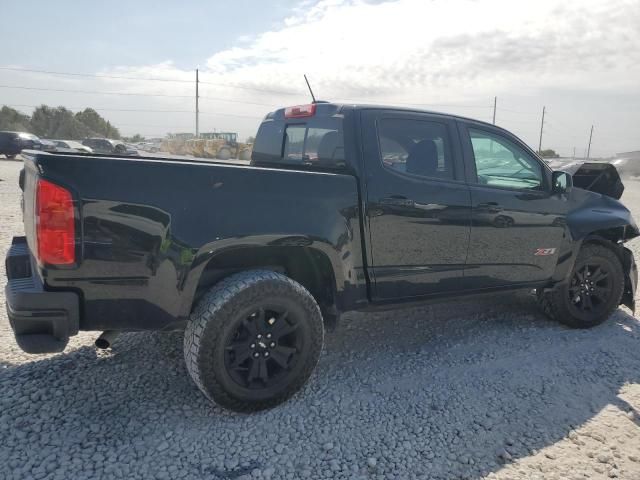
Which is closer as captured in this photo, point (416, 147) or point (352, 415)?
point (352, 415)

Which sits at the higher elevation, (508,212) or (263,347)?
(508,212)

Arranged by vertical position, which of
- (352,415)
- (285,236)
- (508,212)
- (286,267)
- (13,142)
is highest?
(13,142)

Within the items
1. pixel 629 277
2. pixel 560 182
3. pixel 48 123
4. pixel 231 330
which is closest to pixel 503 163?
pixel 560 182

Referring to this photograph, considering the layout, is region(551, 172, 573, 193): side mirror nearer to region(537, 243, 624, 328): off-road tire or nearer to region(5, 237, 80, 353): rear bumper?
region(537, 243, 624, 328): off-road tire

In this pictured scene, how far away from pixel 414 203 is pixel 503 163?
1145 millimetres

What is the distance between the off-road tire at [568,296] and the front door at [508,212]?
0.32 meters

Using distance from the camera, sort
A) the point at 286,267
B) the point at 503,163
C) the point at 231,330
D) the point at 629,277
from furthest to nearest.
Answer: the point at 629,277 → the point at 503,163 → the point at 286,267 → the point at 231,330

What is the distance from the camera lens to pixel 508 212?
12.7ft

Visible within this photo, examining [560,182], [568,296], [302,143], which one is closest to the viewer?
[302,143]

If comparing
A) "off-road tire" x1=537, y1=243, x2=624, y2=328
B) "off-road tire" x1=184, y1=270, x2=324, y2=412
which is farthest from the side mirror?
"off-road tire" x1=184, y1=270, x2=324, y2=412

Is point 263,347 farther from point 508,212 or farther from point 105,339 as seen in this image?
Result: point 508,212

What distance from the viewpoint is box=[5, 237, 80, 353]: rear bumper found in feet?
7.90

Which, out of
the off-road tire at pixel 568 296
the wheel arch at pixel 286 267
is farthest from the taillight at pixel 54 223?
the off-road tire at pixel 568 296

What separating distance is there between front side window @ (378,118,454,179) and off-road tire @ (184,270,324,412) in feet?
3.89
